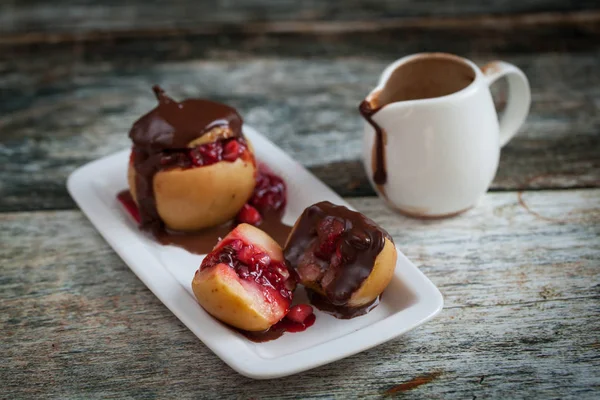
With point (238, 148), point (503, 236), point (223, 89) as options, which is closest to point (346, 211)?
point (238, 148)

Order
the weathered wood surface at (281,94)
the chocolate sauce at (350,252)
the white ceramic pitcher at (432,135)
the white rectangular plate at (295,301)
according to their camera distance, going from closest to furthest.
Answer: the white rectangular plate at (295,301) → the chocolate sauce at (350,252) → the white ceramic pitcher at (432,135) → the weathered wood surface at (281,94)

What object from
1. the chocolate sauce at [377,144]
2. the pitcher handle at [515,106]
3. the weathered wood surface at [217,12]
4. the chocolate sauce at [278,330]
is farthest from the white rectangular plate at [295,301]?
the weathered wood surface at [217,12]

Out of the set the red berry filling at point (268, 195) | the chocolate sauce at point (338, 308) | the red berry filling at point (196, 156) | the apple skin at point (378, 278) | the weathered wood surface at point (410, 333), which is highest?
the red berry filling at point (196, 156)

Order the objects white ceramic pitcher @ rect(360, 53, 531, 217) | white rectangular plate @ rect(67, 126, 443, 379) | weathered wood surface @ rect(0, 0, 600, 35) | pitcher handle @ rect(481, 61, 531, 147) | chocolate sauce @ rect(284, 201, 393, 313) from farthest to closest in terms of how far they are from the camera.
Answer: weathered wood surface @ rect(0, 0, 600, 35), pitcher handle @ rect(481, 61, 531, 147), white ceramic pitcher @ rect(360, 53, 531, 217), chocolate sauce @ rect(284, 201, 393, 313), white rectangular plate @ rect(67, 126, 443, 379)

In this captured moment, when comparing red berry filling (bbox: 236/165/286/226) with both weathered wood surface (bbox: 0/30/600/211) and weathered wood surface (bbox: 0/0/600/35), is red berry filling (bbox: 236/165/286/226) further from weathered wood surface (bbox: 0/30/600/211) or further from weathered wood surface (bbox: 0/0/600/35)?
weathered wood surface (bbox: 0/0/600/35)

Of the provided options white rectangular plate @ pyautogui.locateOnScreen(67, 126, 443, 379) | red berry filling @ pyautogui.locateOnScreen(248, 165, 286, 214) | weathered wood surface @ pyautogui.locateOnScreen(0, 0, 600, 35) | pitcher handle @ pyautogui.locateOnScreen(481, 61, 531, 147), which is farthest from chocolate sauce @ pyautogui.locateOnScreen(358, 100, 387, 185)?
weathered wood surface @ pyautogui.locateOnScreen(0, 0, 600, 35)

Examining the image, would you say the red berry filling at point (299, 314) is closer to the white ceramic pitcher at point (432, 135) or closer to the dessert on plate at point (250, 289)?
the dessert on plate at point (250, 289)

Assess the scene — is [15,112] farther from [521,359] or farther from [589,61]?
[589,61]
